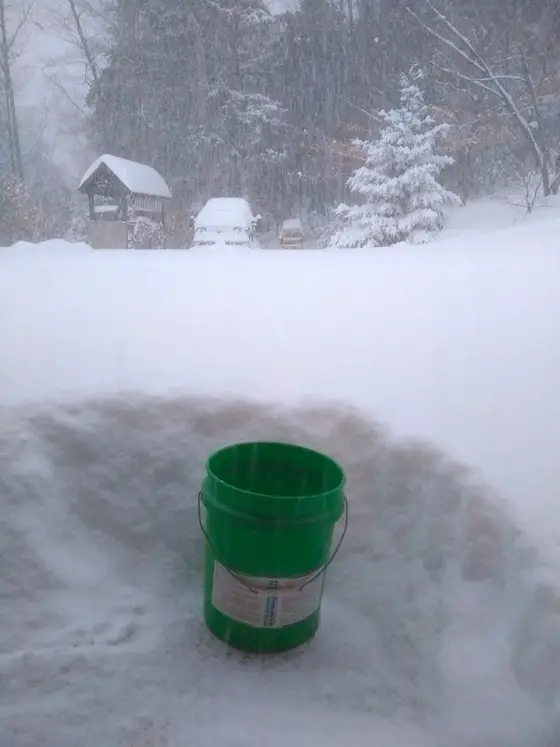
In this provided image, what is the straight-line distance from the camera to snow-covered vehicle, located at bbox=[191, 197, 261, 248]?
5707mm

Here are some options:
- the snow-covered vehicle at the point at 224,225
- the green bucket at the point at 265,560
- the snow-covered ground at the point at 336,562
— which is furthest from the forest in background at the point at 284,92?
the green bucket at the point at 265,560

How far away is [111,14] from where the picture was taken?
218 inches

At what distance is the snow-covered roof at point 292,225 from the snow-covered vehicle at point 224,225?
34 centimetres

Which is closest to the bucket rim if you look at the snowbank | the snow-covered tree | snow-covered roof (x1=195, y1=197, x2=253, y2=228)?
the snowbank

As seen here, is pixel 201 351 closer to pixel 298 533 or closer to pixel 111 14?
pixel 298 533

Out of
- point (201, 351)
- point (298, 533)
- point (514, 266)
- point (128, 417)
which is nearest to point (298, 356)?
point (201, 351)

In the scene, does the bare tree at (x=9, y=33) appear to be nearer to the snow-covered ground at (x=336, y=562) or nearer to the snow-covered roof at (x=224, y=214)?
the snow-covered roof at (x=224, y=214)

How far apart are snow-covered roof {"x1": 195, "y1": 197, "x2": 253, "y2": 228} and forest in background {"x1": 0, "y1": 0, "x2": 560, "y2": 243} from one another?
0.68ft

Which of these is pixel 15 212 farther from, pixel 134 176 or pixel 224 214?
pixel 224 214

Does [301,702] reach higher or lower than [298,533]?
lower

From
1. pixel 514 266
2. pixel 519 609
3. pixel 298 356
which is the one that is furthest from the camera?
pixel 514 266

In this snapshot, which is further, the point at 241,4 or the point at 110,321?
the point at 241,4

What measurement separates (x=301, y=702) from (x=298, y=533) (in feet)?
0.86

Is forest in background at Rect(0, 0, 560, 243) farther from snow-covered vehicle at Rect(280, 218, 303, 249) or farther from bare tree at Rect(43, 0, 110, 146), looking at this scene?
snow-covered vehicle at Rect(280, 218, 303, 249)
